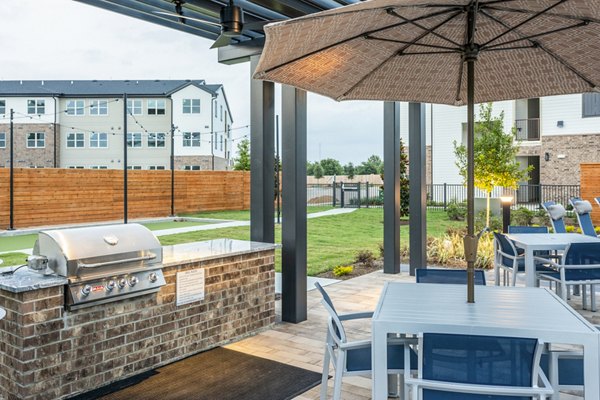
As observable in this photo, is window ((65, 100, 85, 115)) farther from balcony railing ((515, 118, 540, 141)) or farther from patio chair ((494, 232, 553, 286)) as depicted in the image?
patio chair ((494, 232, 553, 286))

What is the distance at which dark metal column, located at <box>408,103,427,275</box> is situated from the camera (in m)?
7.28

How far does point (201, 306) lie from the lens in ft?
13.6

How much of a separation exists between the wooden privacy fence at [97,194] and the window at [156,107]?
31.7 feet

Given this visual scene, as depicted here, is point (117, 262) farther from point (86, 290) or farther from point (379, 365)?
point (379, 365)

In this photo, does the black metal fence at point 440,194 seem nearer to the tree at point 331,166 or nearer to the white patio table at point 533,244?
the white patio table at point 533,244

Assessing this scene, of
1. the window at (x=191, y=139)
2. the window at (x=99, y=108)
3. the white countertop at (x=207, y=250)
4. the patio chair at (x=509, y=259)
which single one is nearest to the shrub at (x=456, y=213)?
the patio chair at (x=509, y=259)

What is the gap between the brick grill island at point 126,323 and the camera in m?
3.01

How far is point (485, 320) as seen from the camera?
2.32 meters

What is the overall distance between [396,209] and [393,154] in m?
0.84

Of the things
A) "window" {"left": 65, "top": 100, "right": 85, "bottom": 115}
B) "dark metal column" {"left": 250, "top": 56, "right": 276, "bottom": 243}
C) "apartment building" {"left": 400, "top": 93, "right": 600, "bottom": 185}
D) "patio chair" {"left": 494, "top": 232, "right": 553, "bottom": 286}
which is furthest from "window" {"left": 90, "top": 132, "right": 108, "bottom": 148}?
"patio chair" {"left": 494, "top": 232, "right": 553, "bottom": 286}

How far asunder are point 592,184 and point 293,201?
1201 cm

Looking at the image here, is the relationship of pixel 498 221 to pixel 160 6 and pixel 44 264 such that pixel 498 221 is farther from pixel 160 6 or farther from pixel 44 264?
pixel 44 264

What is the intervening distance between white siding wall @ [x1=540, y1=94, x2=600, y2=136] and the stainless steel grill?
59.1ft

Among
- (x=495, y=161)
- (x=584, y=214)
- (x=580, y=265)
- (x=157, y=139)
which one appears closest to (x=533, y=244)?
(x=580, y=265)
